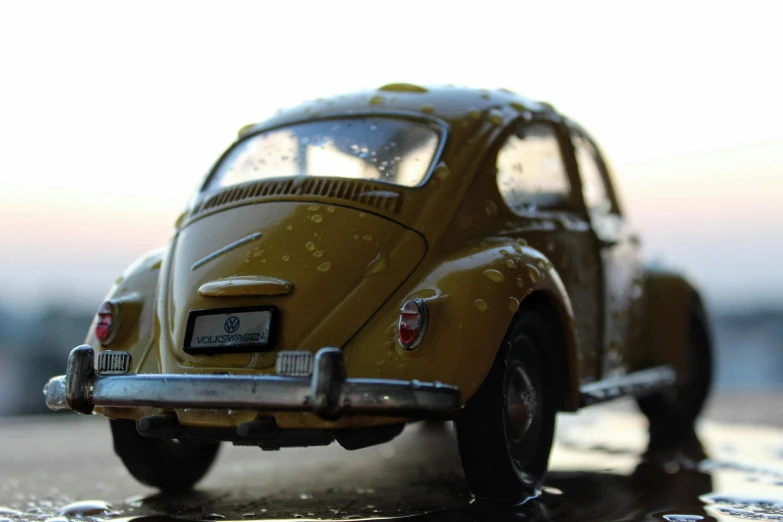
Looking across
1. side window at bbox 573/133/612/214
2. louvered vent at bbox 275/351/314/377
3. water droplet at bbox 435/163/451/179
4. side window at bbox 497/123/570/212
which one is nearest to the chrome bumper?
louvered vent at bbox 275/351/314/377

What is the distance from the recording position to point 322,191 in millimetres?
4746

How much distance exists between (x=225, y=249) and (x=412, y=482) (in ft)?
6.24

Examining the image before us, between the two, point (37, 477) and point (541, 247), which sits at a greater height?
point (541, 247)

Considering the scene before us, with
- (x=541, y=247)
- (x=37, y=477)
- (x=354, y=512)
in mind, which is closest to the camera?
(x=354, y=512)

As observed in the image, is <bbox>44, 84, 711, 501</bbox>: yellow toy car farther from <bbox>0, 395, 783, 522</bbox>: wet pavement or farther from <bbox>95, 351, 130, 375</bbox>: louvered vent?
<bbox>0, 395, 783, 522</bbox>: wet pavement

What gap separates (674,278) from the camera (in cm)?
726

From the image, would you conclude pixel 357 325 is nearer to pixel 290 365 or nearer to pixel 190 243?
pixel 290 365

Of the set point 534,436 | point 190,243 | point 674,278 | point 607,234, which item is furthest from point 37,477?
point 674,278

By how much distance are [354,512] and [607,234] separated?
107 inches

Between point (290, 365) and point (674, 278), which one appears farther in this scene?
point (674, 278)

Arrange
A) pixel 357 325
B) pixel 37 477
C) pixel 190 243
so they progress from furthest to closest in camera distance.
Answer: pixel 37 477 < pixel 190 243 < pixel 357 325

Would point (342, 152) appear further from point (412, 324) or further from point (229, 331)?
point (412, 324)

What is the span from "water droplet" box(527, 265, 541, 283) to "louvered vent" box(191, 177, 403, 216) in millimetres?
659

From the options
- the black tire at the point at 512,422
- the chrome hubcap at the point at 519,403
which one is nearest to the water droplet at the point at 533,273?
the black tire at the point at 512,422
